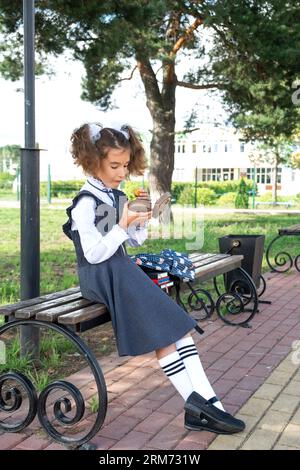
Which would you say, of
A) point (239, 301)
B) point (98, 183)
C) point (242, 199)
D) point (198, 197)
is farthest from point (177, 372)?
point (198, 197)

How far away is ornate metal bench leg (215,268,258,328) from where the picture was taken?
15.0 ft

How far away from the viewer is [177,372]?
8.68ft

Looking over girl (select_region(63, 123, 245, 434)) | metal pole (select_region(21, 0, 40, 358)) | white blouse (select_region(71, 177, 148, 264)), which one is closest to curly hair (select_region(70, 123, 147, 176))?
girl (select_region(63, 123, 245, 434))

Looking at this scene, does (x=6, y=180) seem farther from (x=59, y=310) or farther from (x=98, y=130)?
(x=59, y=310)

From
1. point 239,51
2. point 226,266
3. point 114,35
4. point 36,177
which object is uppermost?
point 239,51

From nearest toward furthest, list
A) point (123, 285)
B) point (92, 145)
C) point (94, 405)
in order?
point (123, 285) → point (92, 145) → point (94, 405)

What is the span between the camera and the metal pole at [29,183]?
3.32 metres

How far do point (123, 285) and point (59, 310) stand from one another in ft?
1.07

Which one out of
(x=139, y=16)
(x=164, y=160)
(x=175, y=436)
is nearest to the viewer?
(x=175, y=436)

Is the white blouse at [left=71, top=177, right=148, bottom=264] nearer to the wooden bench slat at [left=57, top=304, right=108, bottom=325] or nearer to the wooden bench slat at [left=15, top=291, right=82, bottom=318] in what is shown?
the wooden bench slat at [left=57, top=304, right=108, bottom=325]

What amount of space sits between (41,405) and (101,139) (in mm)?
1266

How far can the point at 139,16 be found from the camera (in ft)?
22.2

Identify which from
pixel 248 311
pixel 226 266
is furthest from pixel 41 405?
pixel 248 311
